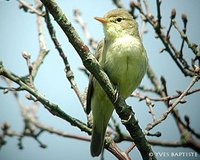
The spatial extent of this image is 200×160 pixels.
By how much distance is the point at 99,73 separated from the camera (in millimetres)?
2734

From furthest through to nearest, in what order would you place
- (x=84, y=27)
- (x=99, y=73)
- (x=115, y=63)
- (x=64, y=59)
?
1. (x=84, y=27)
2. (x=115, y=63)
3. (x=64, y=59)
4. (x=99, y=73)

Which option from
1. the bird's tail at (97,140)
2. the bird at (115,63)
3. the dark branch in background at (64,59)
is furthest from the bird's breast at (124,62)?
the bird's tail at (97,140)

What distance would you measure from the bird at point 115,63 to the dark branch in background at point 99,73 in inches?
16.3

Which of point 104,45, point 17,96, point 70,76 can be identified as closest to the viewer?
point 70,76

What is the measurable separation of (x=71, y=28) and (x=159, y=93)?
2143mm

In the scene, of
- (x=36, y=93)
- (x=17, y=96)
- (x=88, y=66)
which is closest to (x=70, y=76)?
(x=36, y=93)

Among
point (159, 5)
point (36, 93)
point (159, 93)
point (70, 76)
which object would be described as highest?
point (159, 5)

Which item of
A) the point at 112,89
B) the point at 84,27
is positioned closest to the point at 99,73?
the point at 112,89

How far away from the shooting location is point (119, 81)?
375 centimetres

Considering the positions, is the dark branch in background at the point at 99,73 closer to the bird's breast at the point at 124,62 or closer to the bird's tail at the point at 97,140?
the bird's breast at the point at 124,62

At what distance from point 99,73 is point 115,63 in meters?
0.95

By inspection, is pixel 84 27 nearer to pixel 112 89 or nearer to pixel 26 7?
pixel 26 7

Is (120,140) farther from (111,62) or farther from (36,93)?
(36,93)

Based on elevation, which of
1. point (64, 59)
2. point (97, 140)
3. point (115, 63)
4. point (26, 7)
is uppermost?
point (26, 7)
